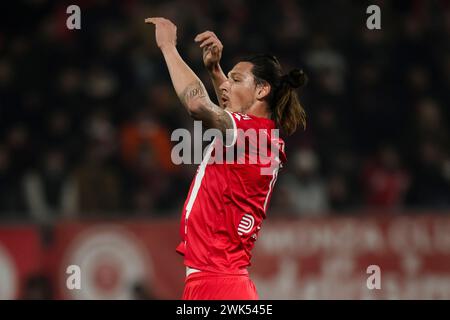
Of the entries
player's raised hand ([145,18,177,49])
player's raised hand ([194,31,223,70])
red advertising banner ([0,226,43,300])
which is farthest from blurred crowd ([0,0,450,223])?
player's raised hand ([145,18,177,49])

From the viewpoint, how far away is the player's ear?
5.18m

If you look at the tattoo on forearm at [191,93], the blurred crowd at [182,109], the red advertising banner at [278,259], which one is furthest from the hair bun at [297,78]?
the blurred crowd at [182,109]

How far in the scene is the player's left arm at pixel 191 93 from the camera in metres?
4.69

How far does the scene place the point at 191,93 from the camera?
15.4 feet

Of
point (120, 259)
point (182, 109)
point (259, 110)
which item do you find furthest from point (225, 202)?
point (182, 109)

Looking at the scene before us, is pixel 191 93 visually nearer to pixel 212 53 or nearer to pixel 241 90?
pixel 241 90

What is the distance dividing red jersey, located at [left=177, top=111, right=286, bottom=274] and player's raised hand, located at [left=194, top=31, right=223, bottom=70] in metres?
0.41

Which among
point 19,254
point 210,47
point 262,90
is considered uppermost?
point 210,47

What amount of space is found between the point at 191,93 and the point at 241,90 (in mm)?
552

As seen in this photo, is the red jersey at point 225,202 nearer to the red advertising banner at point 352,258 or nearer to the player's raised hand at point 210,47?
the player's raised hand at point 210,47

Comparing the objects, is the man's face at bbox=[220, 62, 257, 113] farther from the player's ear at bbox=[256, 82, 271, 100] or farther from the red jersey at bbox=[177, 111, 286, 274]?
the red jersey at bbox=[177, 111, 286, 274]

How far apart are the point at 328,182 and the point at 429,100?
197cm

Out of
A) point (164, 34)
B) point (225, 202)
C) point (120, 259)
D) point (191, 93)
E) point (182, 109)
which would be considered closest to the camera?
point (191, 93)

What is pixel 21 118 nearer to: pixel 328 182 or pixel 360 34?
pixel 328 182
